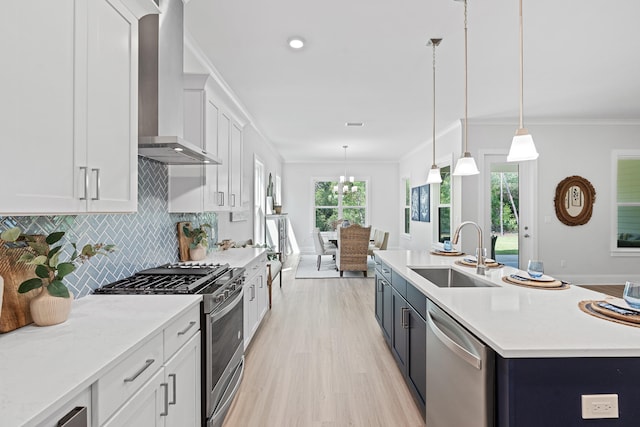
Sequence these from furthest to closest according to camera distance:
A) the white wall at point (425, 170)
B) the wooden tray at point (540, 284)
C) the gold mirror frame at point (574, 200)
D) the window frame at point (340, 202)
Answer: the window frame at point (340, 202) < the white wall at point (425, 170) < the gold mirror frame at point (574, 200) < the wooden tray at point (540, 284)

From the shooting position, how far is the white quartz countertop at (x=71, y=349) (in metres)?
0.83

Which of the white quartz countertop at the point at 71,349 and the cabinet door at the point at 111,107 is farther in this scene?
the cabinet door at the point at 111,107

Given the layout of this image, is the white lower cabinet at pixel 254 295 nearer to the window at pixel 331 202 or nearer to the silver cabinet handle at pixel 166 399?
the silver cabinet handle at pixel 166 399

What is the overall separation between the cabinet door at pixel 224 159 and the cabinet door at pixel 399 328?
1.78 metres

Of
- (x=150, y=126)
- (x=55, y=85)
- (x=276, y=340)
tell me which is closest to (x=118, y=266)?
(x=150, y=126)

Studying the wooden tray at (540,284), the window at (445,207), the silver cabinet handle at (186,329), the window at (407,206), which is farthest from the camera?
the window at (407,206)

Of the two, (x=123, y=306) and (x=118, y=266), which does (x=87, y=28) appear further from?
(x=118, y=266)

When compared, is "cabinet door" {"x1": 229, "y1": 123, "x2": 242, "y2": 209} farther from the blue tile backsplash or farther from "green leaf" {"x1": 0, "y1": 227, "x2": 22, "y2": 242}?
"green leaf" {"x1": 0, "y1": 227, "x2": 22, "y2": 242}

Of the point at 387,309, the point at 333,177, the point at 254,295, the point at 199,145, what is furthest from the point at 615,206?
the point at 199,145

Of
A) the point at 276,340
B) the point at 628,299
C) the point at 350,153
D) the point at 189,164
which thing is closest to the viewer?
the point at 628,299

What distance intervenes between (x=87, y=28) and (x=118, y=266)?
1318 mm

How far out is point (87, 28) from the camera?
1331 millimetres

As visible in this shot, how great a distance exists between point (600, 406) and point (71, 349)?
1751 millimetres

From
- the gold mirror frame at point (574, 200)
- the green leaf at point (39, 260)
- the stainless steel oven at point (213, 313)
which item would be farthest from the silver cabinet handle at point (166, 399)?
the gold mirror frame at point (574, 200)
